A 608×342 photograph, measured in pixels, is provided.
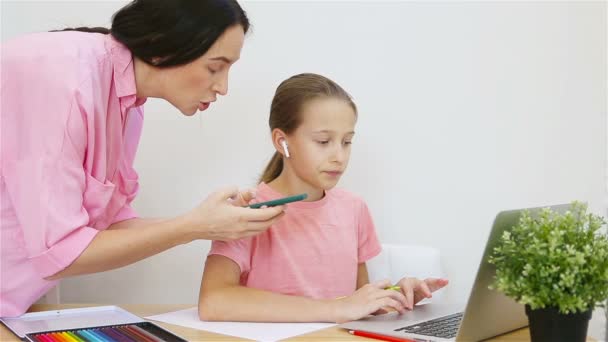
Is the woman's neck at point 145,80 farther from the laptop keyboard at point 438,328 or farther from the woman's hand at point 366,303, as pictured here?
the laptop keyboard at point 438,328

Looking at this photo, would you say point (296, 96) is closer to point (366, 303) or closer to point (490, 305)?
point (366, 303)

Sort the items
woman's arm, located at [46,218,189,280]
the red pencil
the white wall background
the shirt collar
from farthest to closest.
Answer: the white wall background
the shirt collar
woman's arm, located at [46,218,189,280]
the red pencil

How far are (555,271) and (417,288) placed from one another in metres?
0.47

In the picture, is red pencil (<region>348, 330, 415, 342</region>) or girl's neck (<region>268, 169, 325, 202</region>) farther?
girl's neck (<region>268, 169, 325, 202</region>)

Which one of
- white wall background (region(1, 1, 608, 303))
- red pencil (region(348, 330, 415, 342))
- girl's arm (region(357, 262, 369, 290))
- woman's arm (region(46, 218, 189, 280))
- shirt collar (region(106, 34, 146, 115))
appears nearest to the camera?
red pencil (region(348, 330, 415, 342))

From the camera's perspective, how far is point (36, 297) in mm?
1257

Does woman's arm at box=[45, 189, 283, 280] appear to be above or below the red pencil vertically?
above

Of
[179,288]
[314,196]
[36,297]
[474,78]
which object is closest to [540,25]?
[474,78]

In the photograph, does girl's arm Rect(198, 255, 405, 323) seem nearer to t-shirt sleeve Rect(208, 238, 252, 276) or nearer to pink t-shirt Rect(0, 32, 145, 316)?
t-shirt sleeve Rect(208, 238, 252, 276)

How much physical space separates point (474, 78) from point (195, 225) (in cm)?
89

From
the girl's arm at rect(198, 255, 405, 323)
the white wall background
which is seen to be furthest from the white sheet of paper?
the white wall background

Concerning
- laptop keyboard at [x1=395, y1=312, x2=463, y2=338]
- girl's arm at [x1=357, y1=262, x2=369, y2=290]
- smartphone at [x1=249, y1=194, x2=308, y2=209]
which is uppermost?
smartphone at [x1=249, y1=194, x2=308, y2=209]

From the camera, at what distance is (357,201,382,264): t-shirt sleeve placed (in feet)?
4.91

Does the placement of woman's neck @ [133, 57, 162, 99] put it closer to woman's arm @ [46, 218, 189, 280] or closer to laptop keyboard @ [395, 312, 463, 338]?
woman's arm @ [46, 218, 189, 280]
